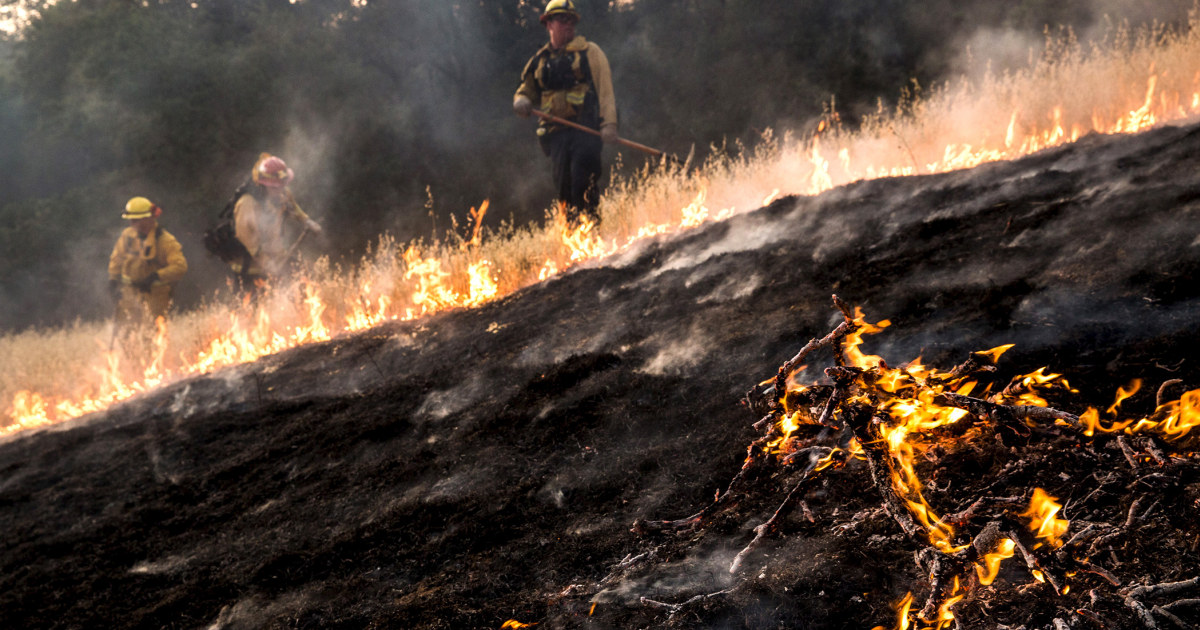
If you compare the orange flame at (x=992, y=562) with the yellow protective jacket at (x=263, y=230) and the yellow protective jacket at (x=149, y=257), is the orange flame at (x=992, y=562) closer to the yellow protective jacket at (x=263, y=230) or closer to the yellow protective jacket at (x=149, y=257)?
the yellow protective jacket at (x=263, y=230)

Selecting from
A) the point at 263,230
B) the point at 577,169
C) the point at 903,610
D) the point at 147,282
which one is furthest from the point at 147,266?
the point at 903,610

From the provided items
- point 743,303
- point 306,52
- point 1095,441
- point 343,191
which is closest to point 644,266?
point 743,303

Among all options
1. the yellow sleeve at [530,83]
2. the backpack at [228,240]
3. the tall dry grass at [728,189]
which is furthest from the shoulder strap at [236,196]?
the yellow sleeve at [530,83]

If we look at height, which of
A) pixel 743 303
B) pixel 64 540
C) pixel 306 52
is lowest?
pixel 64 540

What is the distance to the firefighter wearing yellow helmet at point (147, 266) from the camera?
920 cm

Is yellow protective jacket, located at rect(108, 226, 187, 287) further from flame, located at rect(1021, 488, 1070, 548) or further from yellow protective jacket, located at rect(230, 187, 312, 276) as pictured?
flame, located at rect(1021, 488, 1070, 548)

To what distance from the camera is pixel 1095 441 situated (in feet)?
7.13

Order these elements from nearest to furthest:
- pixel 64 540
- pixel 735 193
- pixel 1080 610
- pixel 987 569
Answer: pixel 1080 610 < pixel 987 569 < pixel 64 540 < pixel 735 193

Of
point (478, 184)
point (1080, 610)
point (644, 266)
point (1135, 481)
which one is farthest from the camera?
point (478, 184)

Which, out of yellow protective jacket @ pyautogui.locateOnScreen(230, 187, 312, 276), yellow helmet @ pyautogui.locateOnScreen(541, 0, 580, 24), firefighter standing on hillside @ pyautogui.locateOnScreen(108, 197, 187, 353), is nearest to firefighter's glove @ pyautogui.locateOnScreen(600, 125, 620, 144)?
yellow helmet @ pyautogui.locateOnScreen(541, 0, 580, 24)

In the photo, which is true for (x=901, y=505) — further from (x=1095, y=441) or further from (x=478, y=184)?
(x=478, y=184)

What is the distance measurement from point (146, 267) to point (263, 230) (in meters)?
1.77

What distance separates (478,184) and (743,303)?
11.0 m

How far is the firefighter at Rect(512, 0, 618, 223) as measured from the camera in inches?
307
